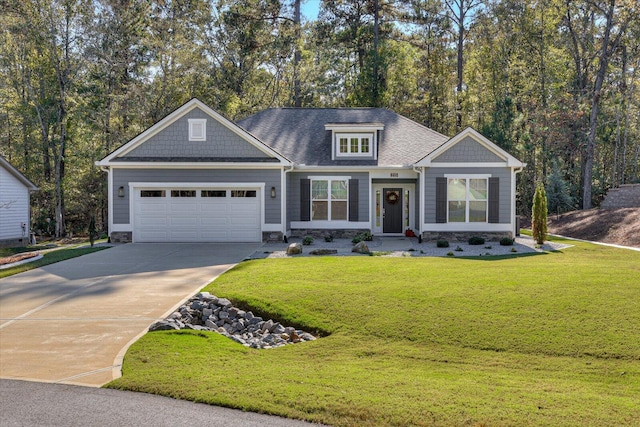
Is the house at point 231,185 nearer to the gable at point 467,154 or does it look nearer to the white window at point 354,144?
the gable at point 467,154

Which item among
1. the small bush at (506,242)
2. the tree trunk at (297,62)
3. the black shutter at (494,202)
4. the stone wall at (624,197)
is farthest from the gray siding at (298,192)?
the tree trunk at (297,62)

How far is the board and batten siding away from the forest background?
127 inches

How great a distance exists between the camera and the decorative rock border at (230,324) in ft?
24.0

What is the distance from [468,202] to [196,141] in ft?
34.8

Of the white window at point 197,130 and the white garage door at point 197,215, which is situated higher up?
the white window at point 197,130

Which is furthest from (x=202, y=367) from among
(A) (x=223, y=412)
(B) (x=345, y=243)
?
(B) (x=345, y=243)

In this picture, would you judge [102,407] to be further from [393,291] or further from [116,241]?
[116,241]

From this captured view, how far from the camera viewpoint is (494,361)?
624cm

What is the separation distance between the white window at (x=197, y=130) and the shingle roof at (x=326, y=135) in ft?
11.2

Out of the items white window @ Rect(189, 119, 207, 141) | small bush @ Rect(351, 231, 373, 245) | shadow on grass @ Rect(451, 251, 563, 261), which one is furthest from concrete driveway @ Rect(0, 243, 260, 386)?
shadow on grass @ Rect(451, 251, 563, 261)

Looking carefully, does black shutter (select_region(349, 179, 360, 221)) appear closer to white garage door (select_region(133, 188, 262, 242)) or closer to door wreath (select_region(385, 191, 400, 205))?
door wreath (select_region(385, 191, 400, 205))

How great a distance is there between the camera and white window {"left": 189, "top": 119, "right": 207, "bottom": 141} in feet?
59.6

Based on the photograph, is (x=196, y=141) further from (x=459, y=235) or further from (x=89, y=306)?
(x=459, y=235)

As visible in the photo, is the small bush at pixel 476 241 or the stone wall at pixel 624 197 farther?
the stone wall at pixel 624 197
